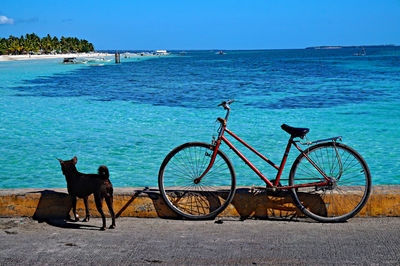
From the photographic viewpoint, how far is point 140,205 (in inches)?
197

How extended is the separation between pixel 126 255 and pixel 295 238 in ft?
5.19

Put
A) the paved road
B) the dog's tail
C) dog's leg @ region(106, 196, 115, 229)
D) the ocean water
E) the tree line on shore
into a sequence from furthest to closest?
the tree line on shore < the ocean water < dog's leg @ region(106, 196, 115, 229) < the dog's tail < the paved road

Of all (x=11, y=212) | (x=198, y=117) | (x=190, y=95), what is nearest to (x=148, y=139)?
(x=198, y=117)

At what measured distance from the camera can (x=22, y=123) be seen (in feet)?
61.4

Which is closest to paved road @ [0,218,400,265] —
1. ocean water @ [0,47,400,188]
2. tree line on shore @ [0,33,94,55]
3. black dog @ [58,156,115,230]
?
black dog @ [58,156,115,230]

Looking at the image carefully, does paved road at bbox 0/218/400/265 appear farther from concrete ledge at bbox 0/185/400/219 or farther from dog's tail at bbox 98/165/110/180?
dog's tail at bbox 98/165/110/180

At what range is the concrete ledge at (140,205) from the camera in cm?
489

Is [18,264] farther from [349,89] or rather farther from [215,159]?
[349,89]

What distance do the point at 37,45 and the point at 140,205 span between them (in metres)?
168

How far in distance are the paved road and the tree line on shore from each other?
14319 cm

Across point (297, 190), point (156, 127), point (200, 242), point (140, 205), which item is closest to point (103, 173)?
point (140, 205)

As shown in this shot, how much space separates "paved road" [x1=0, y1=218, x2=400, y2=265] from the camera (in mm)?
3701

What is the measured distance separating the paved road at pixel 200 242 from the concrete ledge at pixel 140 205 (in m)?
0.11

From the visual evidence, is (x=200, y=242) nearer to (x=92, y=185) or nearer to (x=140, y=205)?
(x=140, y=205)
